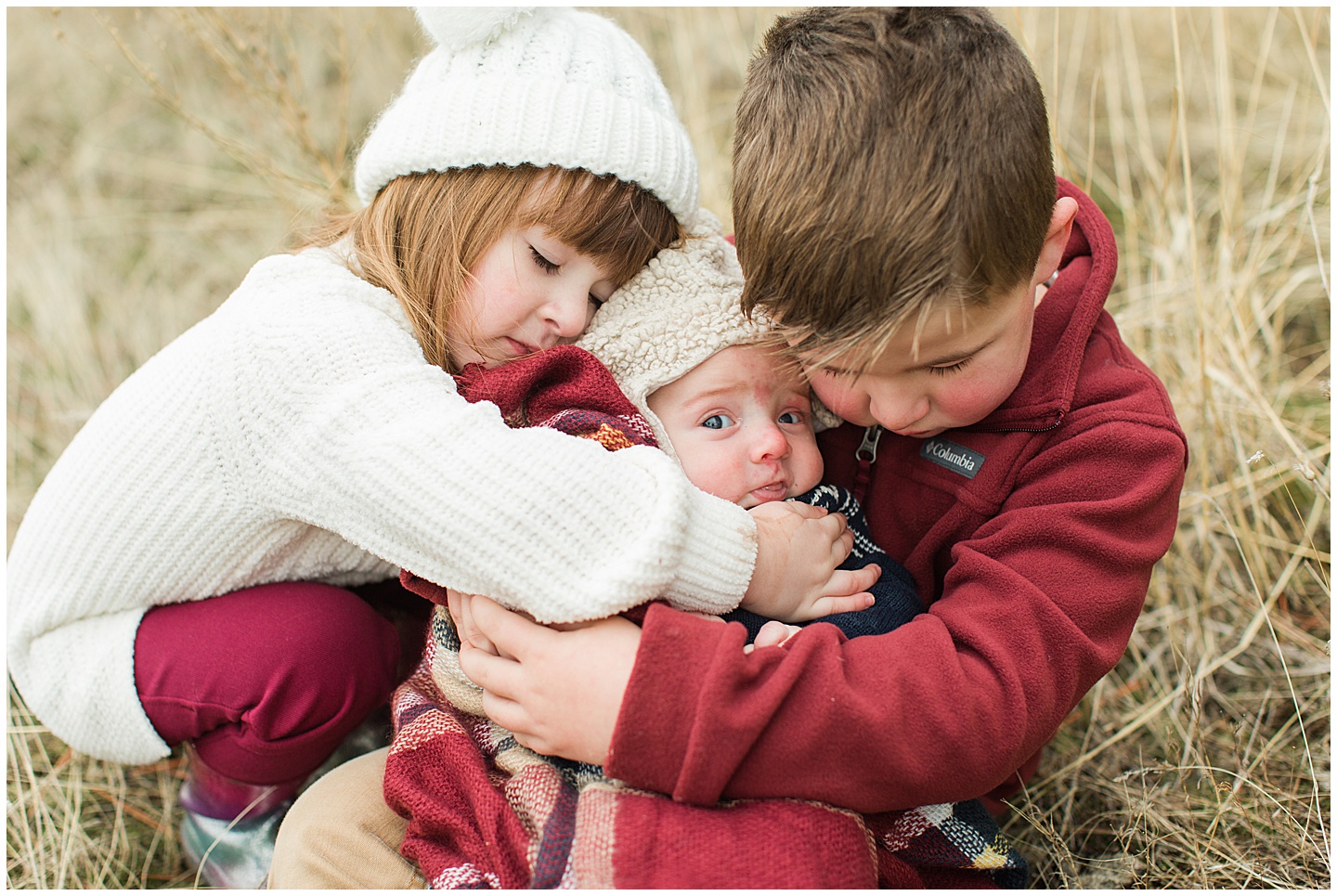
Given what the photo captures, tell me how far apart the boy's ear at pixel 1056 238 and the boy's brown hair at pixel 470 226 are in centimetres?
71

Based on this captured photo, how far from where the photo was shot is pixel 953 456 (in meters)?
1.85

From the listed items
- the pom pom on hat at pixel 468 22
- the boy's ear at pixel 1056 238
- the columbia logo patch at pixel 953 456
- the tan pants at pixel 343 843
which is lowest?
the tan pants at pixel 343 843

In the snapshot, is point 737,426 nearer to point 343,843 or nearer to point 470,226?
point 470,226

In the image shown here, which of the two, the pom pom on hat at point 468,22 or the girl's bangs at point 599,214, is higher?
the pom pom on hat at point 468,22

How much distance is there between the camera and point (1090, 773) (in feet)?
7.43

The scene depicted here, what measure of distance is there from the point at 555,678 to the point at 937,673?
574 millimetres

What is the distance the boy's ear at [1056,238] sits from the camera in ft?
5.41

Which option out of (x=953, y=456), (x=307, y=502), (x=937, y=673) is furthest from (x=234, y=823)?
(x=953, y=456)

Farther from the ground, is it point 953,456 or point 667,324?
point 667,324

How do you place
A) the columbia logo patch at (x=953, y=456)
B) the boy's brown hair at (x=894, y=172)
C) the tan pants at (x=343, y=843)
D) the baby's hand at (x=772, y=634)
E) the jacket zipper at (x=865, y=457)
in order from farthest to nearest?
the jacket zipper at (x=865, y=457) < the columbia logo patch at (x=953, y=456) < the tan pants at (x=343, y=843) < the baby's hand at (x=772, y=634) < the boy's brown hair at (x=894, y=172)

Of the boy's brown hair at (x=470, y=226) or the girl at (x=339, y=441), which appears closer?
the girl at (x=339, y=441)

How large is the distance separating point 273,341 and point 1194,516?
7.11 feet

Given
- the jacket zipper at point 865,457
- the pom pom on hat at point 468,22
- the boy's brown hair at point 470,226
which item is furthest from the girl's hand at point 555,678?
the pom pom on hat at point 468,22

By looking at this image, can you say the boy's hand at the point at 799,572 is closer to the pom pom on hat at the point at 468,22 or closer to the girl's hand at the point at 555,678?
the girl's hand at the point at 555,678
